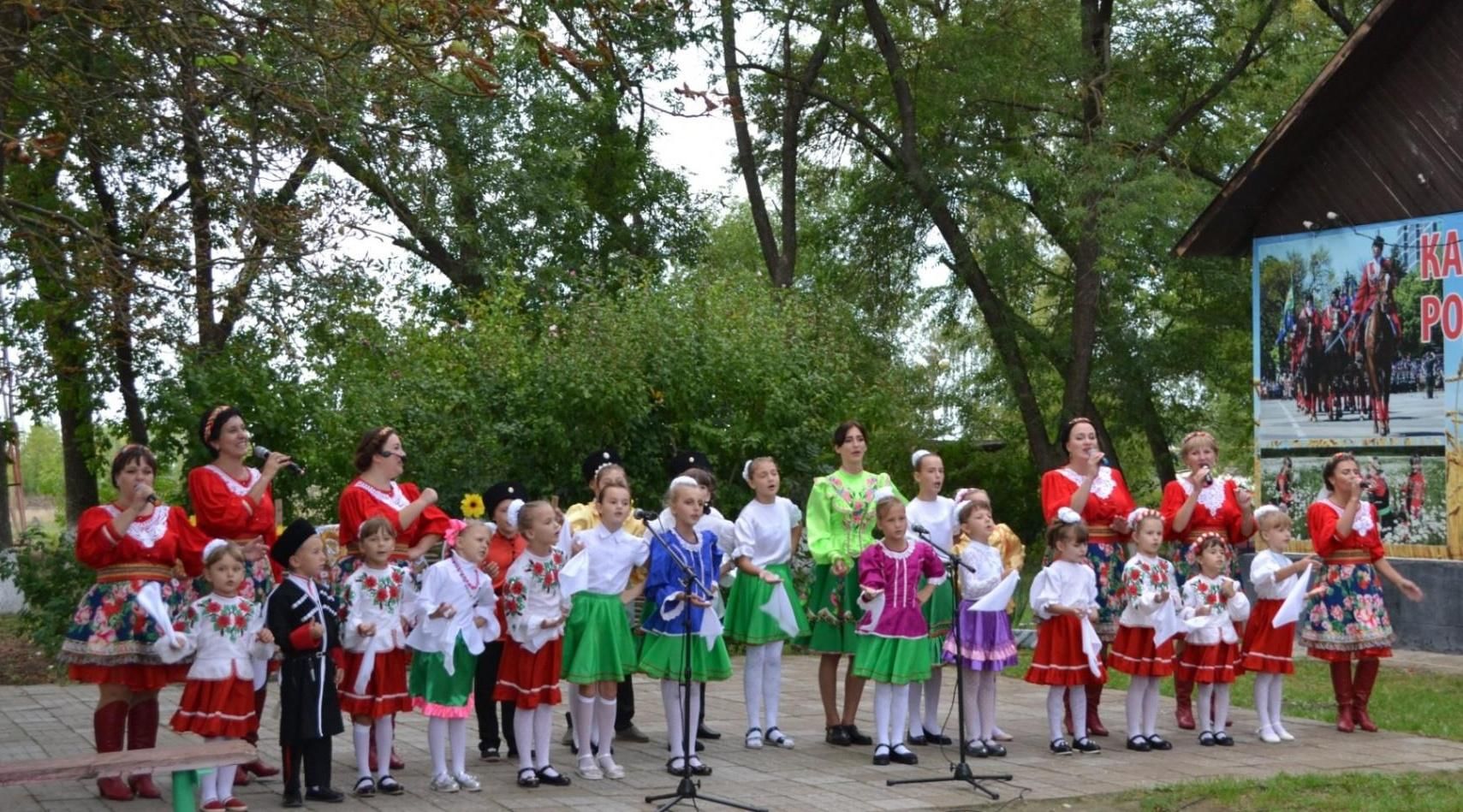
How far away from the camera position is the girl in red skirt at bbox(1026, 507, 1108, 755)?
9398 millimetres

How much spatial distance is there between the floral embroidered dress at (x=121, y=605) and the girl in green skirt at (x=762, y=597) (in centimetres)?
319

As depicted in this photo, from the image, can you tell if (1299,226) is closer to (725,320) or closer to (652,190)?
(725,320)

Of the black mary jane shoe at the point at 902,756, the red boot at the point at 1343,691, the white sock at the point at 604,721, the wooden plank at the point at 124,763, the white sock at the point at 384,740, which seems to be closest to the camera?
the wooden plank at the point at 124,763

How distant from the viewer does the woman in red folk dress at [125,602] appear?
799 cm

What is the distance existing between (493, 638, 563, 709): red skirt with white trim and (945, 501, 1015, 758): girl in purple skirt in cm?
243

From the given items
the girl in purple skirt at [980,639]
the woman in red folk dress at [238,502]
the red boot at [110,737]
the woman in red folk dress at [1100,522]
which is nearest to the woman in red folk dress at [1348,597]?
the woman in red folk dress at [1100,522]

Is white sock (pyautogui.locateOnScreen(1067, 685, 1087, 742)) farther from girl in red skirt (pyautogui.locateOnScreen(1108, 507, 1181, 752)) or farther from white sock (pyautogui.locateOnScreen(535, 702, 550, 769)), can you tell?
white sock (pyautogui.locateOnScreen(535, 702, 550, 769))

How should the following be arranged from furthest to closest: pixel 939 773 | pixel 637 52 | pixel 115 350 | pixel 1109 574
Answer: pixel 637 52, pixel 115 350, pixel 1109 574, pixel 939 773

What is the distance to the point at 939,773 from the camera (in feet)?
28.8

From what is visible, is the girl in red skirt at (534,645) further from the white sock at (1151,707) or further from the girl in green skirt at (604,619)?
the white sock at (1151,707)

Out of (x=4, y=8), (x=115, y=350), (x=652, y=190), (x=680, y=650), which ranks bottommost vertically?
(x=680, y=650)

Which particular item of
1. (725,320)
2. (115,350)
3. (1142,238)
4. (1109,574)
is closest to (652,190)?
(1142,238)

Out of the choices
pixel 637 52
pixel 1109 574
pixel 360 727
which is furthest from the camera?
pixel 637 52

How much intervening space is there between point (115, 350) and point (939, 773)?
10332 mm
